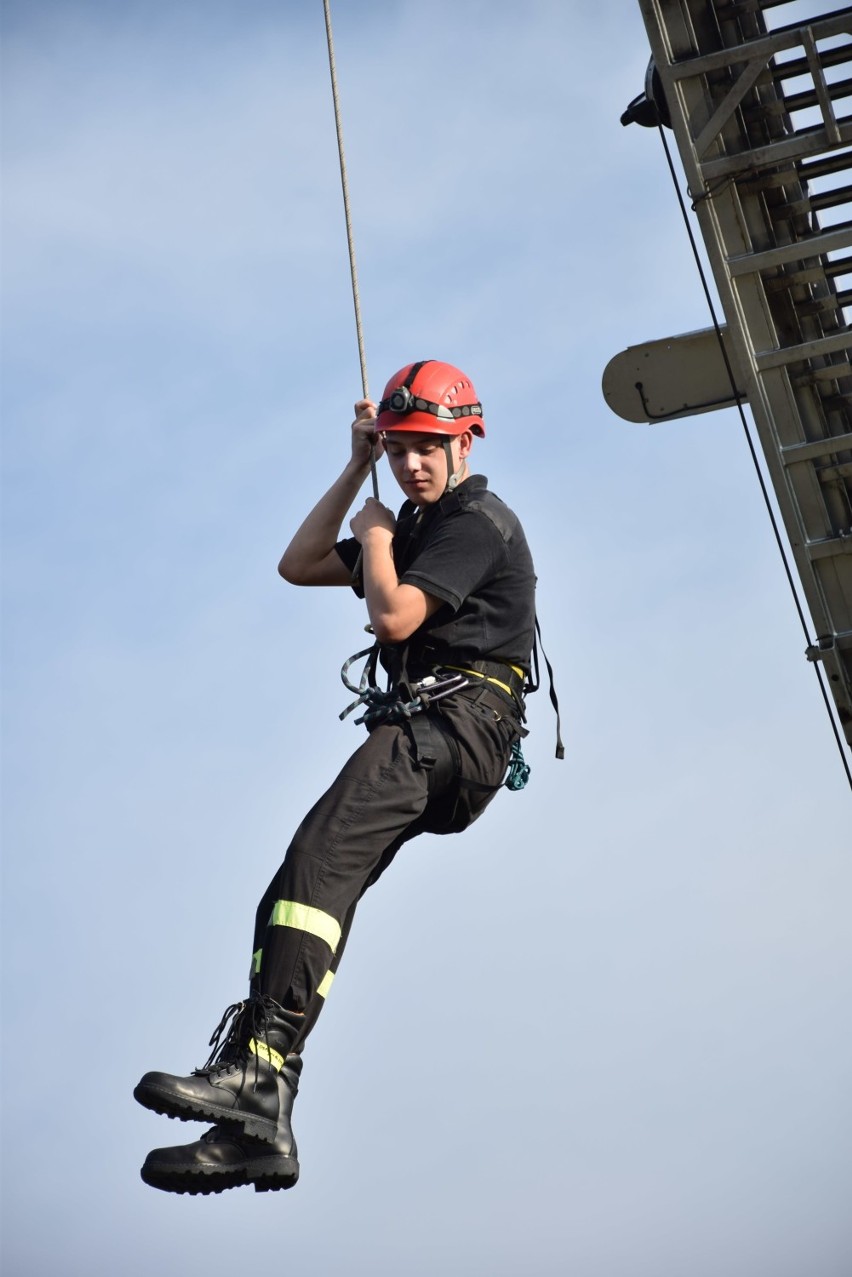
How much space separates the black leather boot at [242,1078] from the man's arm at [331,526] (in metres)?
1.84

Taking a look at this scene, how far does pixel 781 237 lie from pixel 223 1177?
13.8 ft

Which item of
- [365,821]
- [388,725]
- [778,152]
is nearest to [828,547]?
[778,152]

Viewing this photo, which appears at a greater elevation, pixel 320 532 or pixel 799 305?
pixel 799 305

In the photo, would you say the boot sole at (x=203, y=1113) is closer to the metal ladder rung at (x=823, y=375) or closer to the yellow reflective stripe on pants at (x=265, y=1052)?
the yellow reflective stripe on pants at (x=265, y=1052)

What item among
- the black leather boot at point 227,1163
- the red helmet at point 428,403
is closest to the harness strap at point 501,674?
the red helmet at point 428,403

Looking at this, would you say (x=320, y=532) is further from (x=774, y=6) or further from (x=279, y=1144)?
(x=774, y=6)

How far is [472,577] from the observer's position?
5977 mm

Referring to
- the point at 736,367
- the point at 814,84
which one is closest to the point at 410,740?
the point at 736,367

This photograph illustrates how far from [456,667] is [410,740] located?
0.35 m

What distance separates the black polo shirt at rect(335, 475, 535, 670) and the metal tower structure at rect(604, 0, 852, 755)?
1546 millimetres

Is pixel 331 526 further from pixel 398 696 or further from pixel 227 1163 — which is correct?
pixel 227 1163

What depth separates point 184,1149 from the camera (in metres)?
5.41

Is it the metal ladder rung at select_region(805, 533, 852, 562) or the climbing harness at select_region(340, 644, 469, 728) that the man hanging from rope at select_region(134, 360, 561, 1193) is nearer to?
the climbing harness at select_region(340, 644, 469, 728)

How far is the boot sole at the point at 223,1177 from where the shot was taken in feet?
17.6
